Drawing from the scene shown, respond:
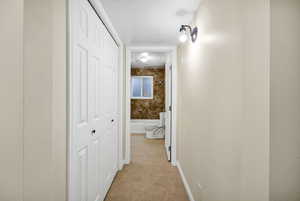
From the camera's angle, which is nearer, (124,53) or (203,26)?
(203,26)

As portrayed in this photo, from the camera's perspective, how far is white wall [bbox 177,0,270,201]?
2.89 feet

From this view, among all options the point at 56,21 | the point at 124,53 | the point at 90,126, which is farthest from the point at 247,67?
the point at 124,53

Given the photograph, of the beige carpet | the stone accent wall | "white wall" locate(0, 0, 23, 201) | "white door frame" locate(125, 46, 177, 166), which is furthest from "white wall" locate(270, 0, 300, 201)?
the stone accent wall

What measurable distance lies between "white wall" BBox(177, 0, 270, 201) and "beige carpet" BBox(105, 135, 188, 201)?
72cm

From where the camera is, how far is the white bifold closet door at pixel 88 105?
1.43 metres

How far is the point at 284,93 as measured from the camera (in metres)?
0.83

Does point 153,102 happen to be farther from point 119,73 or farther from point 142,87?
point 119,73

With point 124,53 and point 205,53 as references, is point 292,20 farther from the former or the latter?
point 124,53

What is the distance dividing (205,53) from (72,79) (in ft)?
4.01

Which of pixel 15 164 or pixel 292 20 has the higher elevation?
pixel 292 20

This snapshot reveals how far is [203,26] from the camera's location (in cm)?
187

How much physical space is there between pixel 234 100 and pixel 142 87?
20.7ft

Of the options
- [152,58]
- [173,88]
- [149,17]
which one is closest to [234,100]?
[149,17]

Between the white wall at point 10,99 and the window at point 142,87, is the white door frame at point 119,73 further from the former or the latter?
the window at point 142,87
